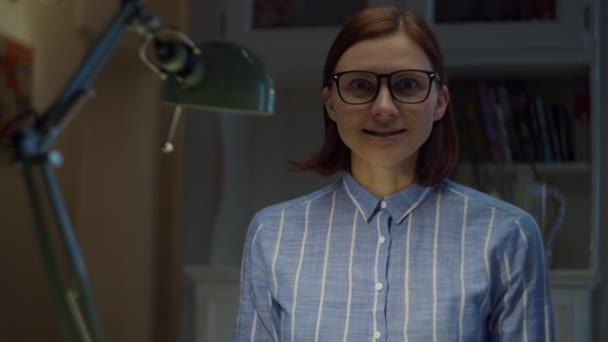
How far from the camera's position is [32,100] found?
8.84ft

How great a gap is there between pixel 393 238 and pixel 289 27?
5.04ft

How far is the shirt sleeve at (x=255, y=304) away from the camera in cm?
128

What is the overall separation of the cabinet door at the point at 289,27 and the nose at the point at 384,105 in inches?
59.3

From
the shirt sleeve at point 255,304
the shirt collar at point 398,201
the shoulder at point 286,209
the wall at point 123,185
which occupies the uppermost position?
the shirt collar at point 398,201

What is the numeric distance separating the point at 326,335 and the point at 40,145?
58 cm

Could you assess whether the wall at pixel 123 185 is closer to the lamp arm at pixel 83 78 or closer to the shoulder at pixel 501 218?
the shoulder at pixel 501 218

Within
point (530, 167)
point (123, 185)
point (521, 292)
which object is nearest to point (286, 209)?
point (521, 292)

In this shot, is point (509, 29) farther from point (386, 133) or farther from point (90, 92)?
point (90, 92)

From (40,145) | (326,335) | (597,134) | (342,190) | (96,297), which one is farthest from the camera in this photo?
(96,297)

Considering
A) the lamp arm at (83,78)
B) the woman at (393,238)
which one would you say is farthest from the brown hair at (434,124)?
the lamp arm at (83,78)

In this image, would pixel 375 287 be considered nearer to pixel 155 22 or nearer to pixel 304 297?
pixel 304 297

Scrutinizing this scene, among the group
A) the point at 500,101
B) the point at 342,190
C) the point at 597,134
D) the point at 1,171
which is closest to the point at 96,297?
the point at 1,171

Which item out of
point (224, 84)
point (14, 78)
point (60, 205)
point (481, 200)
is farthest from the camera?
point (14, 78)

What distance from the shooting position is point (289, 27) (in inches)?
105
